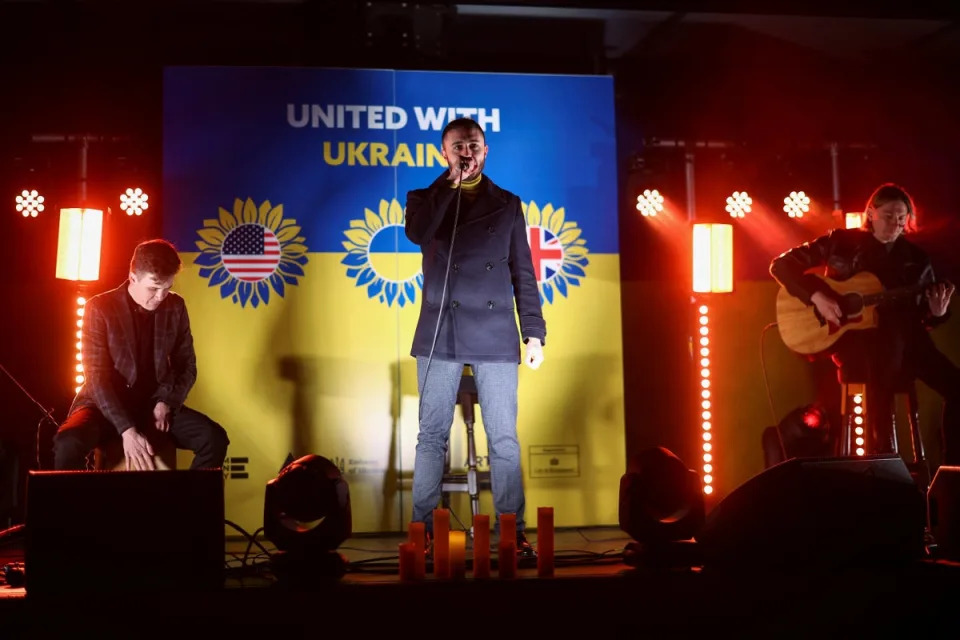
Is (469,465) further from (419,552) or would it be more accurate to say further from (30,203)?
(30,203)

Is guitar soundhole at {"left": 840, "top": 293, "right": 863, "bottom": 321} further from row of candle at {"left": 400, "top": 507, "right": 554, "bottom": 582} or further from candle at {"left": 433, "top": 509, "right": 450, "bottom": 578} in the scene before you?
candle at {"left": 433, "top": 509, "right": 450, "bottom": 578}

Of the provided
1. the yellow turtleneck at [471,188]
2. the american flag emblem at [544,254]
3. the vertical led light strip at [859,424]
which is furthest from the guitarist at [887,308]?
the yellow turtleneck at [471,188]

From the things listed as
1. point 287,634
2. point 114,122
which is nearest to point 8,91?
point 114,122

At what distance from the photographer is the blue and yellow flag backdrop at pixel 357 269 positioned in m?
4.93

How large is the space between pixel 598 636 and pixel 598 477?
214cm

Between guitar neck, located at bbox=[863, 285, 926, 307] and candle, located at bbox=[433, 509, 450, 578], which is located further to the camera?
guitar neck, located at bbox=[863, 285, 926, 307]

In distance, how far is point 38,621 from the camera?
9.07 ft

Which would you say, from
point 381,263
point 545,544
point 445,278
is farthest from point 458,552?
point 381,263

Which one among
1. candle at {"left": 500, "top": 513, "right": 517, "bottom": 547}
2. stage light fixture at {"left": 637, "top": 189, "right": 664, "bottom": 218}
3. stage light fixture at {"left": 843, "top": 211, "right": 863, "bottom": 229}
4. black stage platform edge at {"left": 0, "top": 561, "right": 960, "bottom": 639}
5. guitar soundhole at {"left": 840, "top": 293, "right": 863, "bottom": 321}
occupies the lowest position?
black stage platform edge at {"left": 0, "top": 561, "right": 960, "bottom": 639}

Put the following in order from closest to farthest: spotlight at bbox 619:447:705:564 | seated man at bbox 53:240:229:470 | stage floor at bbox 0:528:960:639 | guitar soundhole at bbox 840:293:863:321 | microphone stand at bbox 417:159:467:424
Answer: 1. stage floor at bbox 0:528:960:639
2. spotlight at bbox 619:447:705:564
3. microphone stand at bbox 417:159:467:424
4. seated man at bbox 53:240:229:470
5. guitar soundhole at bbox 840:293:863:321

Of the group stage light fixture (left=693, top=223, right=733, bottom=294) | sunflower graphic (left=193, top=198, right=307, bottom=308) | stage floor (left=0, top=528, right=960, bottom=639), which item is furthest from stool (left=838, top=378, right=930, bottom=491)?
sunflower graphic (left=193, top=198, right=307, bottom=308)

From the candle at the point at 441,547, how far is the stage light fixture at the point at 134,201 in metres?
3.58

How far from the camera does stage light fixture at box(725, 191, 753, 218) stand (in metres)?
6.44

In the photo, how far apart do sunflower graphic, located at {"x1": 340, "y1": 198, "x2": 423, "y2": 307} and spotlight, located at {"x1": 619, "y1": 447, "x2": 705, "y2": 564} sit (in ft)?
7.10
